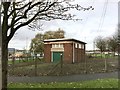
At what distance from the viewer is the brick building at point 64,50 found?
45656 mm

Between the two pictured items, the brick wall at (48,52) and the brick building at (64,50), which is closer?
the brick building at (64,50)

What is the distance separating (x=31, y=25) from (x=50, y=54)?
3779 cm

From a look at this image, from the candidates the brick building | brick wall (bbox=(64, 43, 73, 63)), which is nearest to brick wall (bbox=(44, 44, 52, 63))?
the brick building

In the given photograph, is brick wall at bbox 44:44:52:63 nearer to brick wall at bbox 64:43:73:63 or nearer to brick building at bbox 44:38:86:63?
brick building at bbox 44:38:86:63

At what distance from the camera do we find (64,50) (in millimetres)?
46375

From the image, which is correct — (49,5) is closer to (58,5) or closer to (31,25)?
(58,5)

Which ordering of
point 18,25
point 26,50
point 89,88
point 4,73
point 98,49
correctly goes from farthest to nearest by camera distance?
point 98,49 < point 26,50 < point 89,88 < point 18,25 < point 4,73

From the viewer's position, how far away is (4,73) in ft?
29.0

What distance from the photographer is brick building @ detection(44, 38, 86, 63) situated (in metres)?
45.7

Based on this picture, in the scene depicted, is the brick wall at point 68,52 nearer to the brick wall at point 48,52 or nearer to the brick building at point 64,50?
the brick building at point 64,50

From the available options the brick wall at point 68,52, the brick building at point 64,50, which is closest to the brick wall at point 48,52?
the brick building at point 64,50

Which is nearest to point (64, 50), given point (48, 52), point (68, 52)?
point (68, 52)

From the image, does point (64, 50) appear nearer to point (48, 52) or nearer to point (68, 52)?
point (68, 52)

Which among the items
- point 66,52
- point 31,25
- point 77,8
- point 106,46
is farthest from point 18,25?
point 106,46
